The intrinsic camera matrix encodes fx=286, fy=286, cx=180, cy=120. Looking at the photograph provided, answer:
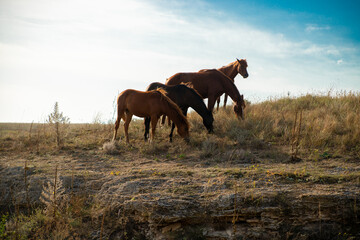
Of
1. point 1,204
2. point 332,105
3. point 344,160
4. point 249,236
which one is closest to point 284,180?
point 249,236

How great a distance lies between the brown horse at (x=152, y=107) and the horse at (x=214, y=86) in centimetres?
236

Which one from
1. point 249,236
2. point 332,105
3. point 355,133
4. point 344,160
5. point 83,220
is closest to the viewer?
point 249,236

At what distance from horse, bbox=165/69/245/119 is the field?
2.52m

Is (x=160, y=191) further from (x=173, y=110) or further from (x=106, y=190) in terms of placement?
(x=173, y=110)

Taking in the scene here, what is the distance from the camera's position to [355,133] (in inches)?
306

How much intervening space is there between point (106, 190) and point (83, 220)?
73 centimetres

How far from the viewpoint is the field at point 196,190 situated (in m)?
4.57

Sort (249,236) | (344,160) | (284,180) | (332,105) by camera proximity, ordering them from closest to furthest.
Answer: (249,236)
(284,180)
(344,160)
(332,105)

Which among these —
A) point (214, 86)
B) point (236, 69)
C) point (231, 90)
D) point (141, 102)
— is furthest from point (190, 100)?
point (236, 69)

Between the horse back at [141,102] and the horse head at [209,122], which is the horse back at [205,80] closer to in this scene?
the horse head at [209,122]

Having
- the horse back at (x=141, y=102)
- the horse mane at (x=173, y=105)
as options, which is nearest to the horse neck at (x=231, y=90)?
the horse mane at (x=173, y=105)

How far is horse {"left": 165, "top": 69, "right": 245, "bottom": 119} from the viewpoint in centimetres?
1138

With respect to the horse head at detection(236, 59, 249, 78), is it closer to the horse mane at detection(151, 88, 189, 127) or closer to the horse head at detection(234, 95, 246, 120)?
the horse head at detection(234, 95, 246, 120)

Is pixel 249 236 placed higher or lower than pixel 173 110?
lower
